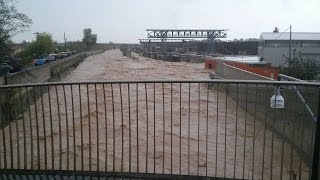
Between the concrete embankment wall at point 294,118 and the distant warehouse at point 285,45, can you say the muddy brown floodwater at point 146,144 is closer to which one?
the concrete embankment wall at point 294,118

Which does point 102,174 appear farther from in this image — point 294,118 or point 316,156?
point 294,118

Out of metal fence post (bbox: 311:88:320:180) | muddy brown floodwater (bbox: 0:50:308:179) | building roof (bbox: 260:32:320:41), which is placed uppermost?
building roof (bbox: 260:32:320:41)

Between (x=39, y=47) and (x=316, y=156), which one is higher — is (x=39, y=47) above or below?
below

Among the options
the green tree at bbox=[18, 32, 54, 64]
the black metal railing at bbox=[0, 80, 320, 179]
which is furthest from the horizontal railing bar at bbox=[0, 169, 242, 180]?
the green tree at bbox=[18, 32, 54, 64]

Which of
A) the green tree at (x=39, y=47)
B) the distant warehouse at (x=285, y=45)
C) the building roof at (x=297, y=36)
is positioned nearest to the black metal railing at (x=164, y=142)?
the distant warehouse at (x=285, y=45)

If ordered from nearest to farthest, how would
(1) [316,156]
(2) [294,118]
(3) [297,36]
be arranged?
(1) [316,156], (2) [294,118], (3) [297,36]

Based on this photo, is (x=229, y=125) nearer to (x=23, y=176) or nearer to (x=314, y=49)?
(x=23, y=176)

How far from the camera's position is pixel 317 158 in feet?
17.4

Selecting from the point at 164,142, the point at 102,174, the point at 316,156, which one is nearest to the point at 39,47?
the point at 164,142

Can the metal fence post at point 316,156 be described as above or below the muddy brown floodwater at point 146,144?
above

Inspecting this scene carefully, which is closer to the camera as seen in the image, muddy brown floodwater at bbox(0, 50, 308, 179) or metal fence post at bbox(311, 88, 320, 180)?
metal fence post at bbox(311, 88, 320, 180)

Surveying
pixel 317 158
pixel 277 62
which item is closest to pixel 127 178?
pixel 317 158

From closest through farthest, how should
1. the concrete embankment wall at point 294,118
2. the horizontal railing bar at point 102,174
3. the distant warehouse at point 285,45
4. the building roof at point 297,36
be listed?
1. the horizontal railing bar at point 102,174
2. the concrete embankment wall at point 294,118
3. the distant warehouse at point 285,45
4. the building roof at point 297,36

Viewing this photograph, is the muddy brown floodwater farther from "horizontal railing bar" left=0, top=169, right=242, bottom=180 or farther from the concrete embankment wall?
the concrete embankment wall
